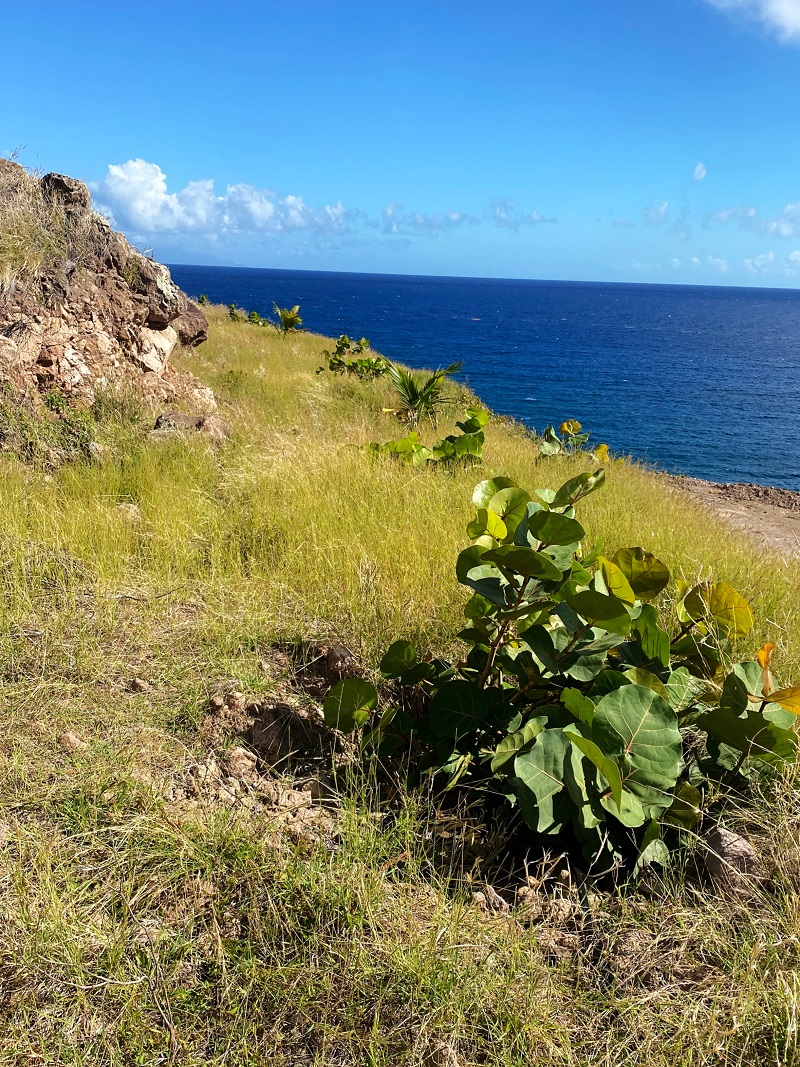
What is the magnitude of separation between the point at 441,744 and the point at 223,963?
82cm

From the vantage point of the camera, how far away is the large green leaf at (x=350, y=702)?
79.2 inches

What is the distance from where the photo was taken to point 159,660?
2.52m

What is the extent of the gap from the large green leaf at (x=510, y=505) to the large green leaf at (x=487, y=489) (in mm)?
37

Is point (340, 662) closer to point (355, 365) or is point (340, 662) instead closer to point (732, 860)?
point (732, 860)

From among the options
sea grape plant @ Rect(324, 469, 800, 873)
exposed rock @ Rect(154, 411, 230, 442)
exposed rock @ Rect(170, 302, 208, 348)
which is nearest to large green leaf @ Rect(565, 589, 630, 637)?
sea grape plant @ Rect(324, 469, 800, 873)

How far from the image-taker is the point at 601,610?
5.55 feet

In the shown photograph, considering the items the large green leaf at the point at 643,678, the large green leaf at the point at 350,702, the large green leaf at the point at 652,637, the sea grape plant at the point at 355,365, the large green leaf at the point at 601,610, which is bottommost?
the large green leaf at the point at 350,702

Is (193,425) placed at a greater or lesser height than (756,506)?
greater

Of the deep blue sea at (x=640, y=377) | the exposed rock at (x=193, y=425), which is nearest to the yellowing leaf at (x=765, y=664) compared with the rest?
the exposed rock at (x=193, y=425)

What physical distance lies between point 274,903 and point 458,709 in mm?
726

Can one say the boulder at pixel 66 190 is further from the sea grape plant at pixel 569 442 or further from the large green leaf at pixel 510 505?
the large green leaf at pixel 510 505

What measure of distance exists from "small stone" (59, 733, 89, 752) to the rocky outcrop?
386 centimetres

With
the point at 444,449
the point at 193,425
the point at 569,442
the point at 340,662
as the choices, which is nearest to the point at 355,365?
the point at 569,442

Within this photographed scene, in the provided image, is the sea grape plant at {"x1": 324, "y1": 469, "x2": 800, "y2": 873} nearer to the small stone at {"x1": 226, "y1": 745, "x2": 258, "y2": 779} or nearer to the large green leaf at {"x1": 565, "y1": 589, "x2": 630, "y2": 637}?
the large green leaf at {"x1": 565, "y1": 589, "x2": 630, "y2": 637}
